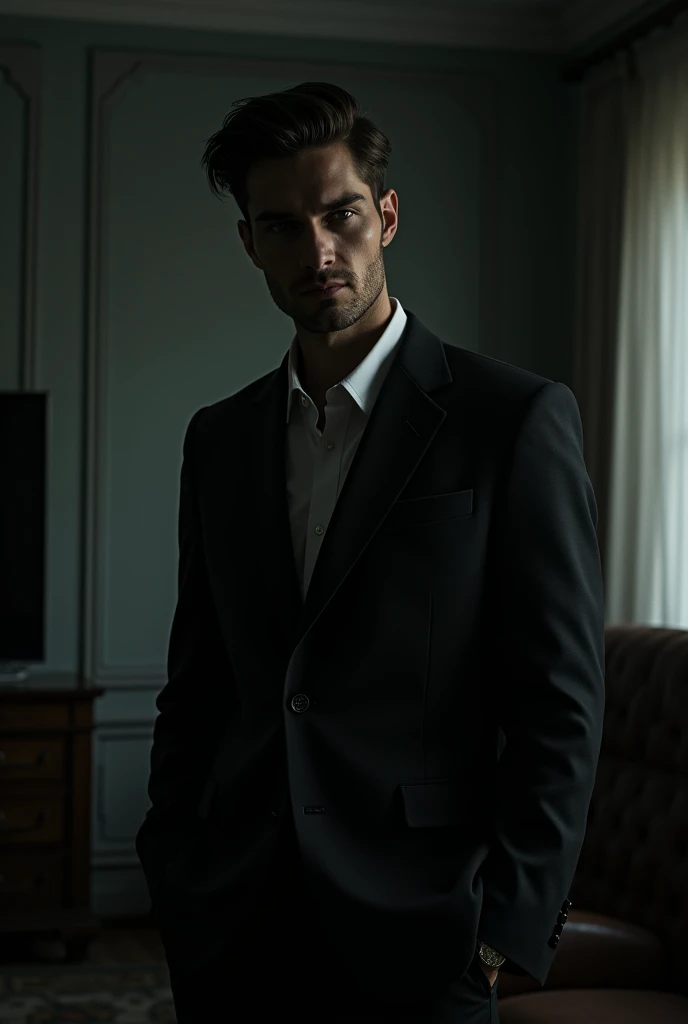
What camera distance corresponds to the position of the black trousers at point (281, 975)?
49.0 inches

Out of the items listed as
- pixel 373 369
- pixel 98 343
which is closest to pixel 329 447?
pixel 373 369

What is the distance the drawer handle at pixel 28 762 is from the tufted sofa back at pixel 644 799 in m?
1.63

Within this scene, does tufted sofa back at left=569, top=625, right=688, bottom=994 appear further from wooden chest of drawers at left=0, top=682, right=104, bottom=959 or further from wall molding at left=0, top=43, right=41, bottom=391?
wall molding at left=0, top=43, right=41, bottom=391

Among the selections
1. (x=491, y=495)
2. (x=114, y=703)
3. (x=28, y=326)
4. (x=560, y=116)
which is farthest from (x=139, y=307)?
(x=491, y=495)

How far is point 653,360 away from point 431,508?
2.54 meters

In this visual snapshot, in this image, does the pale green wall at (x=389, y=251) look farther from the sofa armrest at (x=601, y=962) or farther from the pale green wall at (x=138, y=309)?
the sofa armrest at (x=601, y=962)

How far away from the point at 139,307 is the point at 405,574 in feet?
9.91

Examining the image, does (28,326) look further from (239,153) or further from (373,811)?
(373,811)

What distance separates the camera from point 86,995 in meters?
3.25

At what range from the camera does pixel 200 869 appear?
1.40m

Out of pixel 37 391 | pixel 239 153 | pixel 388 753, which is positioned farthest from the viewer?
pixel 37 391

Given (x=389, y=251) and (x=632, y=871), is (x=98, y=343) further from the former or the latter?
(x=632, y=871)

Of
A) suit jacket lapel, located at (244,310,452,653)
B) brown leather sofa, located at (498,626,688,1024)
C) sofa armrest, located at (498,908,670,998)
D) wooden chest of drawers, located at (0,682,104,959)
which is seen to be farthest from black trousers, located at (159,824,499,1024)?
wooden chest of drawers, located at (0,682,104,959)

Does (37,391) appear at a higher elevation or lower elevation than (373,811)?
higher
